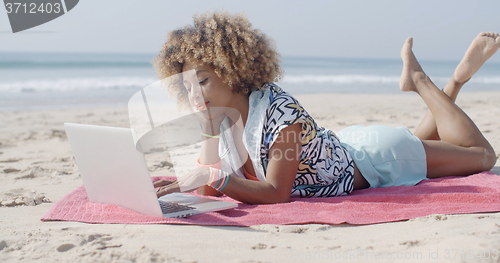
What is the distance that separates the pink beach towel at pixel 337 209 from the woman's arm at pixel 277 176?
0.08 meters

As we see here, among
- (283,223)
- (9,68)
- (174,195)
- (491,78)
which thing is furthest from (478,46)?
(9,68)

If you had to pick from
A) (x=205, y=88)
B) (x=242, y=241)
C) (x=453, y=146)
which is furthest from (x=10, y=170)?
(x=453, y=146)

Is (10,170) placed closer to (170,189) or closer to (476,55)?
(170,189)

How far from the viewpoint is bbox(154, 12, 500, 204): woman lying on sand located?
87.7 inches

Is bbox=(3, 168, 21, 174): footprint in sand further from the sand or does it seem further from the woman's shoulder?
the woman's shoulder

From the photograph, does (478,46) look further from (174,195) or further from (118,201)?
(118,201)

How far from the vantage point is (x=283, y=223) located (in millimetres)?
2012

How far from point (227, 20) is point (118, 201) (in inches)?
50.9

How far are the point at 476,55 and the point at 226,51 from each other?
2.23 m

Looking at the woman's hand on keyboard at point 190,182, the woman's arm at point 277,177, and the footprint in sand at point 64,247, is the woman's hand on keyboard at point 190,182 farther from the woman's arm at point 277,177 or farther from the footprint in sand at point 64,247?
the footprint in sand at point 64,247

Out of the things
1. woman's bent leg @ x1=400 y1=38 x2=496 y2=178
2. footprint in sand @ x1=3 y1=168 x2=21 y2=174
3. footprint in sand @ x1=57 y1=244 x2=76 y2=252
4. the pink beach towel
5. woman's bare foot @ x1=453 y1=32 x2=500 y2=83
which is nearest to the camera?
footprint in sand @ x1=57 y1=244 x2=76 y2=252

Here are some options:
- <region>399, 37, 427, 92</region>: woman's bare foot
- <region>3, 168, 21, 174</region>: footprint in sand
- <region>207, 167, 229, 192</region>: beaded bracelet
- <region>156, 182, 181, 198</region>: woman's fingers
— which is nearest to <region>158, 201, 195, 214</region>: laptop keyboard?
<region>156, 182, 181, 198</region>: woman's fingers

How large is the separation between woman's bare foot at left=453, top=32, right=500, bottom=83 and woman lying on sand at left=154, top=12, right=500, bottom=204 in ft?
1.02

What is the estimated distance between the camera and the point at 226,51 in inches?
92.0
